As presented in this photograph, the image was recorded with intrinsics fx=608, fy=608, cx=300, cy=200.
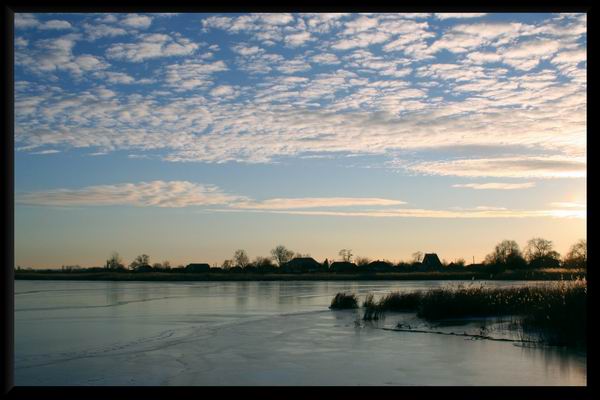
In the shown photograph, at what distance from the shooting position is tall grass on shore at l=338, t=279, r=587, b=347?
307 inches

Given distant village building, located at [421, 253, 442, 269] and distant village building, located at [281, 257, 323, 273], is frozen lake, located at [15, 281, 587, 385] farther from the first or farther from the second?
distant village building, located at [281, 257, 323, 273]

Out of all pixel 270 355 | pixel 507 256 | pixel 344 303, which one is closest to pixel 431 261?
pixel 507 256

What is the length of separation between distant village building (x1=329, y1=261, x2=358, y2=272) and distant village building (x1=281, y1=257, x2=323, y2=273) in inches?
43.8

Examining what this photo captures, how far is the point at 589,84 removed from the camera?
2.83 m

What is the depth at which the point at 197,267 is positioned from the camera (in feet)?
156

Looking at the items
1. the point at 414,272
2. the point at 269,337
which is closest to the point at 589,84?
the point at 269,337

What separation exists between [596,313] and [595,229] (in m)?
0.38

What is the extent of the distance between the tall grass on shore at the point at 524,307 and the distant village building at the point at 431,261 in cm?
2777

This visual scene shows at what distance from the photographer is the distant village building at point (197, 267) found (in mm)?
46641

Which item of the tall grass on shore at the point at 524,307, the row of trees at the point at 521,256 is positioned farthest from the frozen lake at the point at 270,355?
the row of trees at the point at 521,256

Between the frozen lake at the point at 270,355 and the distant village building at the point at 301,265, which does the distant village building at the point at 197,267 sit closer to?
the distant village building at the point at 301,265

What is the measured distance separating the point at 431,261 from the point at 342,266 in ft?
30.4

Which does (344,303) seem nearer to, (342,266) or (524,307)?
(524,307)

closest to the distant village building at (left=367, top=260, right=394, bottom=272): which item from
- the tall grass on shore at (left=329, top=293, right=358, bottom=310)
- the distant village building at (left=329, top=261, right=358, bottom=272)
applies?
the distant village building at (left=329, top=261, right=358, bottom=272)
